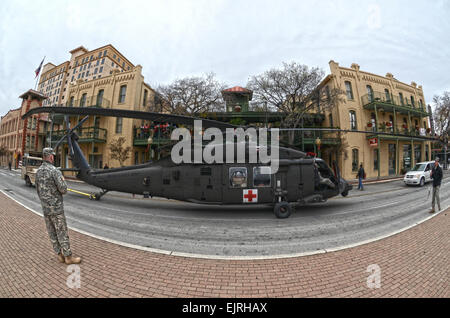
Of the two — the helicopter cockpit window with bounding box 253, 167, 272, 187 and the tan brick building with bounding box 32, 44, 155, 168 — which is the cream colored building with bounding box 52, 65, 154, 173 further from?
the helicopter cockpit window with bounding box 253, 167, 272, 187

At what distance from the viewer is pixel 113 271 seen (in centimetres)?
299

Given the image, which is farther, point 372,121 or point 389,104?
→ point 372,121

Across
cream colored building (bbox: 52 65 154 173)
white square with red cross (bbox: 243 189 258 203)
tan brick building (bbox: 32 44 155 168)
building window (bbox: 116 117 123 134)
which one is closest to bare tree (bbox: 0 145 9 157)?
tan brick building (bbox: 32 44 155 168)

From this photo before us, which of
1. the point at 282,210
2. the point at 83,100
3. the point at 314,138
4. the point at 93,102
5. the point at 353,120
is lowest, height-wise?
the point at 282,210

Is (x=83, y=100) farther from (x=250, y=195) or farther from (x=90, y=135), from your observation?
(x=250, y=195)

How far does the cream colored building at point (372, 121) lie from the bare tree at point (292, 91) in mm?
3805

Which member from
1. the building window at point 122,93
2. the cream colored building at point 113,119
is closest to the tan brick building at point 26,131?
the cream colored building at point 113,119

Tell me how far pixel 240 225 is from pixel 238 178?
1.63 m

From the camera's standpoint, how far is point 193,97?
60.8 feet

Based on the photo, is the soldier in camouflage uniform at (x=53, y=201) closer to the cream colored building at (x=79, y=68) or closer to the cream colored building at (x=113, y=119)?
the cream colored building at (x=113, y=119)

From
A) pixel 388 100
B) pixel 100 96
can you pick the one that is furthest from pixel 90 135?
pixel 388 100

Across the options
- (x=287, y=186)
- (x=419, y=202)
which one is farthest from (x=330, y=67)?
(x=287, y=186)

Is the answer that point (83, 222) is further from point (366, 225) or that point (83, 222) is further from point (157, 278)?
point (366, 225)

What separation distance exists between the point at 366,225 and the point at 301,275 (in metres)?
3.95
